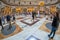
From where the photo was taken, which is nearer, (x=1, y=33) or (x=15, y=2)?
→ (x=1, y=33)

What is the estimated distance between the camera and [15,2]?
424 inches

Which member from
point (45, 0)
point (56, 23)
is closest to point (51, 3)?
point (45, 0)

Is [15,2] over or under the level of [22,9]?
over

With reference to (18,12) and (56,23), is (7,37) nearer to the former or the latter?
(56,23)

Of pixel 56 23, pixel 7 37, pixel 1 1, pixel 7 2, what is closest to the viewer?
pixel 56 23

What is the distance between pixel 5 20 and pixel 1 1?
228 cm

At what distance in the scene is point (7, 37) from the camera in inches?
187

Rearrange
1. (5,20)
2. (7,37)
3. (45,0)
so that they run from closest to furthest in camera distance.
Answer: (7,37) → (5,20) → (45,0)

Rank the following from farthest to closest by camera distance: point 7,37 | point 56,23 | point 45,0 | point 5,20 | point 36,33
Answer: point 45,0 → point 5,20 → point 36,33 → point 7,37 → point 56,23

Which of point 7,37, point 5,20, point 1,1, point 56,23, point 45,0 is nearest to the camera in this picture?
point 56,23

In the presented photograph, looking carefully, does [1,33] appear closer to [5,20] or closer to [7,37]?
[7,37]

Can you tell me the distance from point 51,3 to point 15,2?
3342mm

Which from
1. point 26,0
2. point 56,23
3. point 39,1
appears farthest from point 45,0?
point 56,23

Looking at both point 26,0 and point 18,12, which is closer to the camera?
point 18,12
